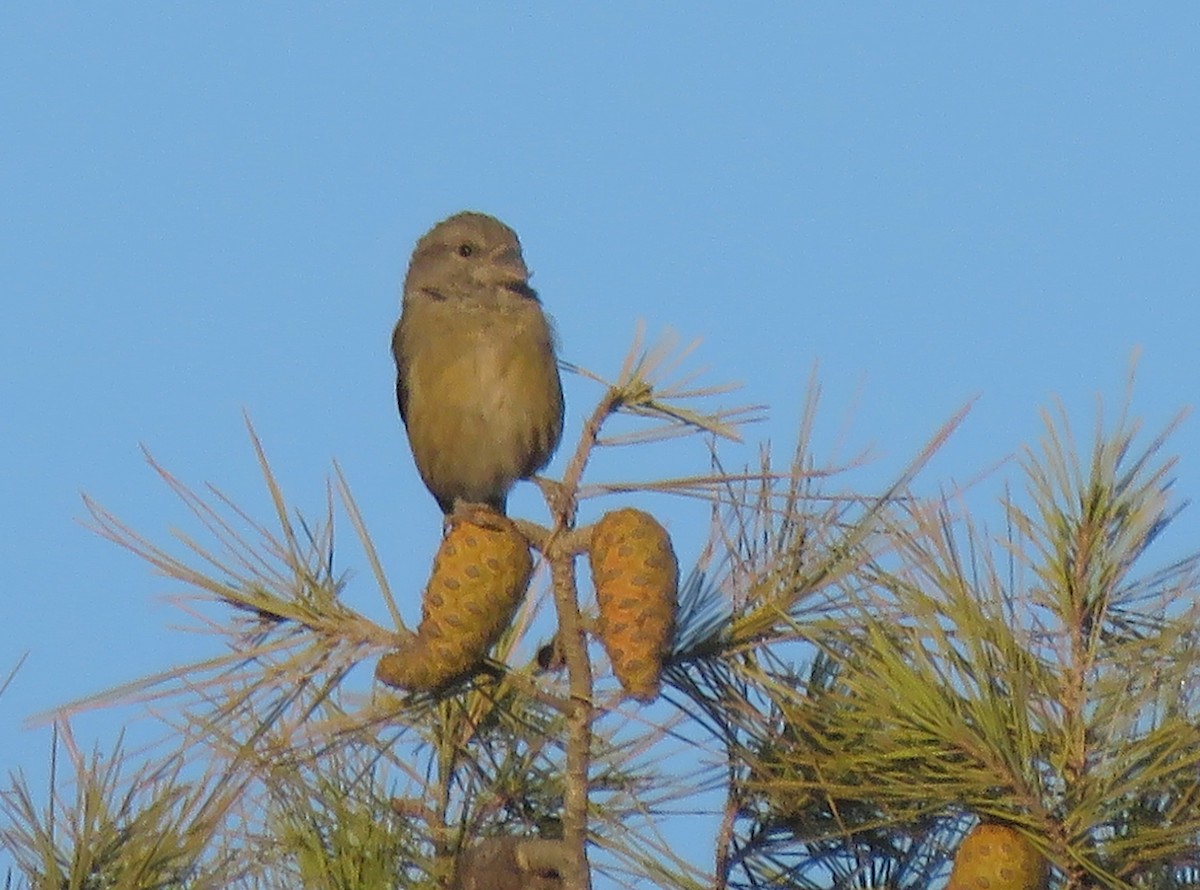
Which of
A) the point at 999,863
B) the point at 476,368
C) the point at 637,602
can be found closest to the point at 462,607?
the point at 637,602

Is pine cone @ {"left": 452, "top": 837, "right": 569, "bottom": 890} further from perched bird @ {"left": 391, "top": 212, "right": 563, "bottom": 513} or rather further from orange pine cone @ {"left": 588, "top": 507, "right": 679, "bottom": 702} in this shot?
perched bird @ {"left": 391, "top": 212, "right": 563, "bottom": 513}

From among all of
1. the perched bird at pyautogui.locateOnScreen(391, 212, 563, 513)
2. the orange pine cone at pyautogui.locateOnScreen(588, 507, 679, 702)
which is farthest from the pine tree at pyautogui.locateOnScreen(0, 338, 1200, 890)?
the perched bird at pyautogui.locateOnScreen(391, 212, 563, 513)

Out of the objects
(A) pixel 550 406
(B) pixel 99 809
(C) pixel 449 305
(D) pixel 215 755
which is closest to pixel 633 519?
(D) pixel 215 755

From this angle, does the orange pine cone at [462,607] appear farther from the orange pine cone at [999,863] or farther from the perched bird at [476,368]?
the perched bird at [476,368]

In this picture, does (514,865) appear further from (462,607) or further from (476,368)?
(476,368)

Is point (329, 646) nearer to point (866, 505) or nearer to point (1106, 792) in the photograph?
point (866, 505)

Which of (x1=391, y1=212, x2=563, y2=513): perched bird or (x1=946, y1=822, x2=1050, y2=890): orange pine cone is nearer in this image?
(x1=946, y1=822, x2=1050, y2=890): orange pine cone

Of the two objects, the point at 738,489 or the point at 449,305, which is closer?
the point at 738,489

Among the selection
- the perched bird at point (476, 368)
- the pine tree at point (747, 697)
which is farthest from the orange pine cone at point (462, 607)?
the perched bird at point (476, 368)
